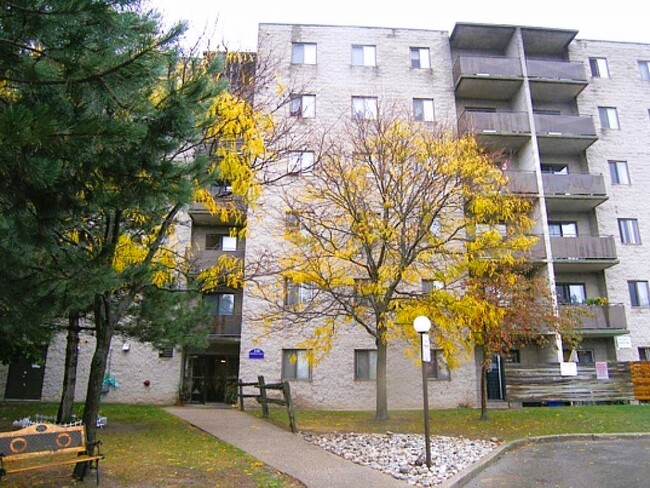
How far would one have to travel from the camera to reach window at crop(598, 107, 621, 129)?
2600 centimetres

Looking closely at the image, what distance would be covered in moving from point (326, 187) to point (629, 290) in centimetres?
1634

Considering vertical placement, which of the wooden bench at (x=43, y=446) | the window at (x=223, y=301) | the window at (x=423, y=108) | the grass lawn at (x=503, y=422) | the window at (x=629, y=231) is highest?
the window at (x=423, y=108)

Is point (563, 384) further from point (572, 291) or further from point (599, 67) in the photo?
point (599, 67)

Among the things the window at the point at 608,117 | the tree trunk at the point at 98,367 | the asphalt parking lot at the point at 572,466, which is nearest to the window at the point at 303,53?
the window at the point at 608,117

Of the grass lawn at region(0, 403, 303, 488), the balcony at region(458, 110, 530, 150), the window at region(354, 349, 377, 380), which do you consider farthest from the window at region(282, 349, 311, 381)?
the balcony at region(458, 110, 530, 150)

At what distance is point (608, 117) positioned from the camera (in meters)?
26.1

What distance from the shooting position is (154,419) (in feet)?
46.7

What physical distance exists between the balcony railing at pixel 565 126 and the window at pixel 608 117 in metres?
2.11

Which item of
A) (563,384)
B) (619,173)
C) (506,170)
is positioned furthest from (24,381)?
(619,173)

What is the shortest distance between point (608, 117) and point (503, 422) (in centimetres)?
1868

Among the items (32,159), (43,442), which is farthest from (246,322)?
(32,159)

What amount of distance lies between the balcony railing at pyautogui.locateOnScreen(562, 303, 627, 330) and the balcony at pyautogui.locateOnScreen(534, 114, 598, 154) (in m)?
7.95

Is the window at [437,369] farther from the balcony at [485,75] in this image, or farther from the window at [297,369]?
the balcony at [485,75]

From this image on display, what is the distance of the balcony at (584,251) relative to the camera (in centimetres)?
2246
